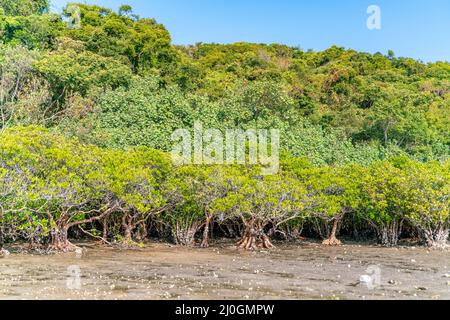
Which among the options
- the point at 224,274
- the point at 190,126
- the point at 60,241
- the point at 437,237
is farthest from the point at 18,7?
the point at 224,274

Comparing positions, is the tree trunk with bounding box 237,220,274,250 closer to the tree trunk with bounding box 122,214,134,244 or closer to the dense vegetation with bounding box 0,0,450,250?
the dense vegetation with bounding box 0,0,450,250

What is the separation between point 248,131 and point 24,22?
22.5 m

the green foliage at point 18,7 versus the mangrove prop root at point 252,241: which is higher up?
the green foliage at point 18,7

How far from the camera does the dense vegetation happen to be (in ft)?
81.0

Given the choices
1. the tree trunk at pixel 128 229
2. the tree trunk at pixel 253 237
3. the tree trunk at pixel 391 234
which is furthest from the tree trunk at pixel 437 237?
the tree trunk at pixel 128 229

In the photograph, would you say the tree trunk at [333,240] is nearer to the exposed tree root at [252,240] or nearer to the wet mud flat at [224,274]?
the wet mud flat at [224,274]

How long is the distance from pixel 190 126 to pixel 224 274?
21.0 metres

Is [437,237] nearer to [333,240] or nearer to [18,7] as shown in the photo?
[333,240]

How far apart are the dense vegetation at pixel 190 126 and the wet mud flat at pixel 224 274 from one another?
196 centimetres

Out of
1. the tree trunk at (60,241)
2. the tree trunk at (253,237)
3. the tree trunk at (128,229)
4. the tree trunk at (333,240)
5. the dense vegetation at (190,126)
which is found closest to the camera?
the tree trunk at (60,241)

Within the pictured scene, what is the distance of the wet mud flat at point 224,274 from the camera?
16016 millimetres

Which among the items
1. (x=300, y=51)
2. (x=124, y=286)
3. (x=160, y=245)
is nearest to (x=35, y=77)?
(x=160, y=245)

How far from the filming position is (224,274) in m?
19.8

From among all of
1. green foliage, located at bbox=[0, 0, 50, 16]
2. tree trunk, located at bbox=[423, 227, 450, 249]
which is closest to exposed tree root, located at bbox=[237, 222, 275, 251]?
tree trunk, located at bbox=[423, 227, 450, 249]
